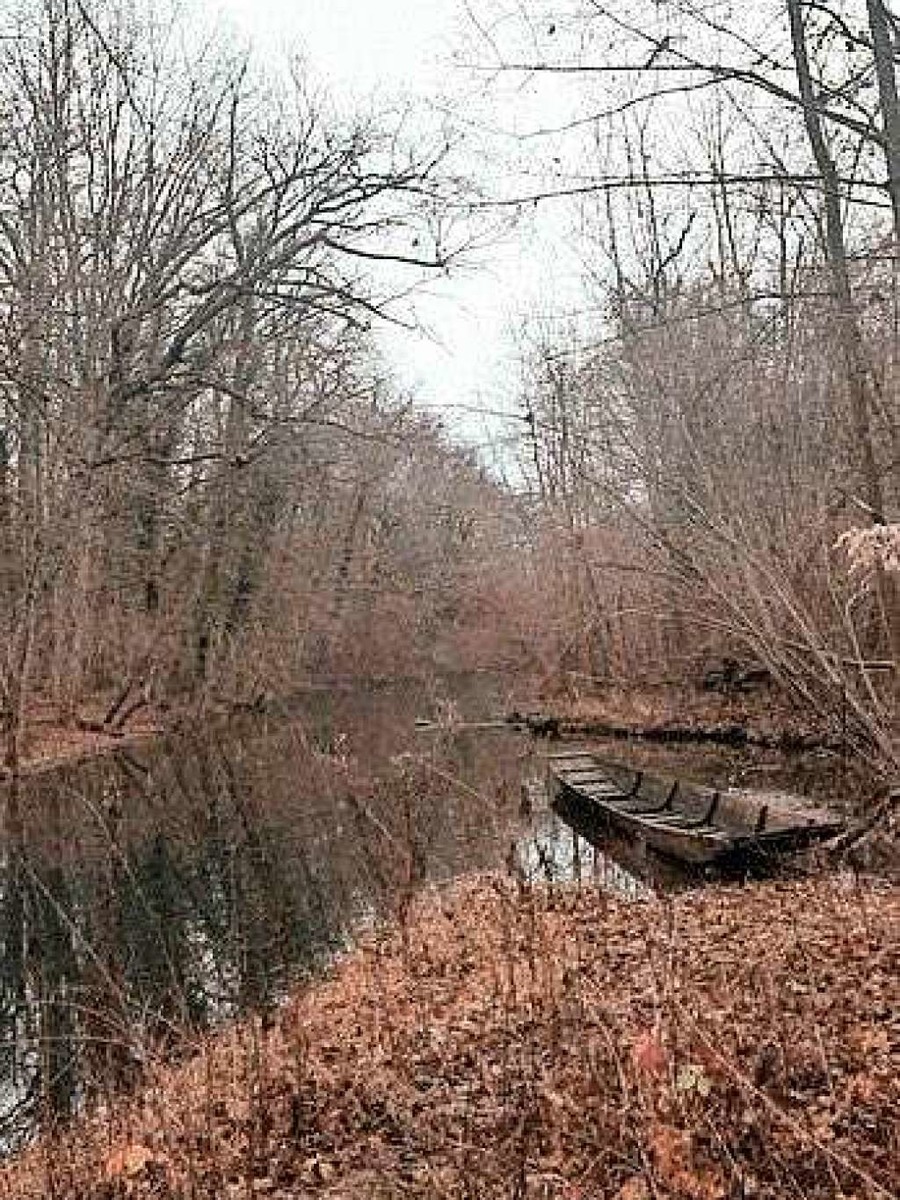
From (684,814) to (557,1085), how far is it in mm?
7747

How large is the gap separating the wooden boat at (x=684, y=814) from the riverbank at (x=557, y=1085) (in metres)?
2.44

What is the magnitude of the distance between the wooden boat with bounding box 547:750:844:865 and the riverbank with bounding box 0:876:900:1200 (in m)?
2.44

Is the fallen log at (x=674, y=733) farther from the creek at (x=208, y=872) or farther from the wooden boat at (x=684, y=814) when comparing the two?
the wooden boat at (x=684, y=814)

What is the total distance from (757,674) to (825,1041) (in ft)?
50.2

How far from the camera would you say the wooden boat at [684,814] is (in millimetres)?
10375

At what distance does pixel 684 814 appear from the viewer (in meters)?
12.5

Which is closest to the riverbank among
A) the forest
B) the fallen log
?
the forest

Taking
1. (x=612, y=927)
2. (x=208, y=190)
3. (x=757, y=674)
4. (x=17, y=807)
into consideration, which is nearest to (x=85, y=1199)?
(x=612, y=927)

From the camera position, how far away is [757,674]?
20.0 meters

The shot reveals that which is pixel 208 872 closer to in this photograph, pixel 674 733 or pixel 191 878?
pixel 191 878

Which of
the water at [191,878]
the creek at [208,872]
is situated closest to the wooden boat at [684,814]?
the creek at [208,872]

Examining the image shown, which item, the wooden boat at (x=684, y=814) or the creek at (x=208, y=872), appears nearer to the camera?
the creek at (x=208, y=872)

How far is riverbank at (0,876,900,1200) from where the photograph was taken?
415 centimetres

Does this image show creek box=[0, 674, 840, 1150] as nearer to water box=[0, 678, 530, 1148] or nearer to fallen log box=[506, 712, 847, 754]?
water box=[0, 678, 530, 1148]
